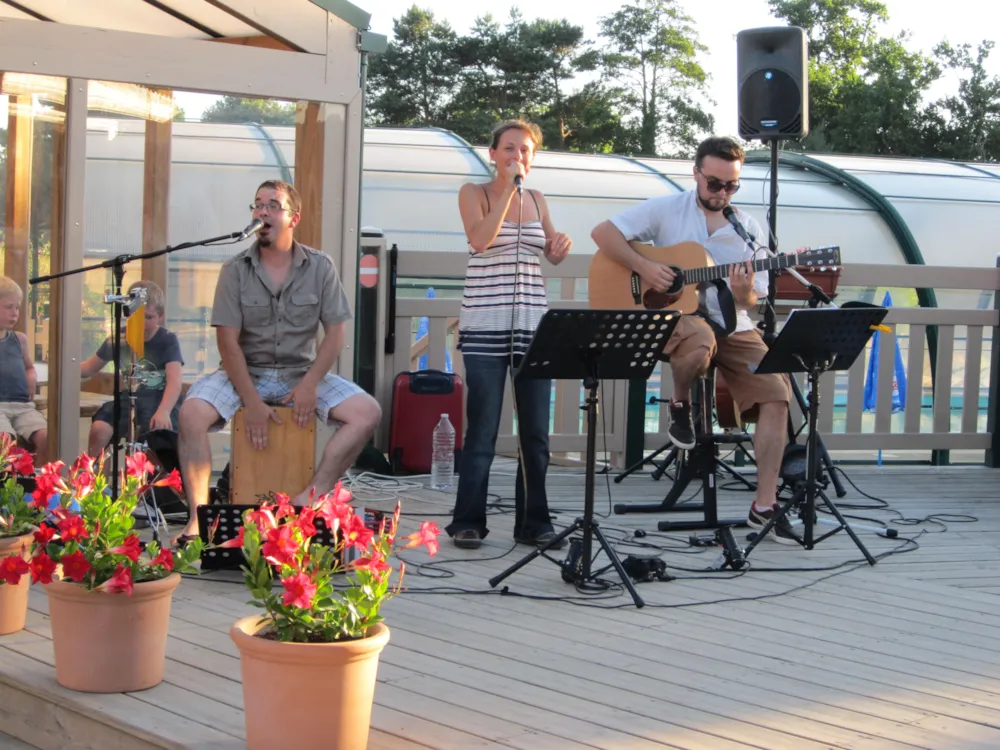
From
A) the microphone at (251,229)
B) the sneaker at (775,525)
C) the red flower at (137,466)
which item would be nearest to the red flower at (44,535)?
the red flower at (137,466)

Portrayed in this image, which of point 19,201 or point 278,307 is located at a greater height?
point 19,201

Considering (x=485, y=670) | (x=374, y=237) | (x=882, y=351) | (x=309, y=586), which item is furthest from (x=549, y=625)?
(x=882, y=351)

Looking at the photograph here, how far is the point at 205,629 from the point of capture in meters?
3.40

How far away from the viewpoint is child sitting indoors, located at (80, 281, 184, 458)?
505 centimetres

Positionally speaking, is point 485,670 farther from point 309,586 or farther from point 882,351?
point 882,351

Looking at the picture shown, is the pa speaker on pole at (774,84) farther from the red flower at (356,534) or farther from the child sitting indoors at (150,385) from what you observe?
the red flower at (356,534)

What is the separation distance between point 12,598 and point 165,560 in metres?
0.67

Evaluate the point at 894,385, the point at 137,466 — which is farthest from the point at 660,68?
the point at 137,466

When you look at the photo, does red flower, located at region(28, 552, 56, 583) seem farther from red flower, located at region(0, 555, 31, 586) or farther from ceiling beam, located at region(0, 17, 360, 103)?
ceiling beam, located at region(0, 17, 360, 103)

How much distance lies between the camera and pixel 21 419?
503 cm

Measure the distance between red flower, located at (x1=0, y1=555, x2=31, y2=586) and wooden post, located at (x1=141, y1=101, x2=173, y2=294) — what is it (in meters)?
2.62

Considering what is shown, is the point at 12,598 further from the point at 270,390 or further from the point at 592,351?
the point at 592,351

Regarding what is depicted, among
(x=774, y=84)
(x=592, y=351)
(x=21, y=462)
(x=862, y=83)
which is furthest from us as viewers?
(x=862, y=83)

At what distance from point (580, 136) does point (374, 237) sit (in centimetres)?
2460
